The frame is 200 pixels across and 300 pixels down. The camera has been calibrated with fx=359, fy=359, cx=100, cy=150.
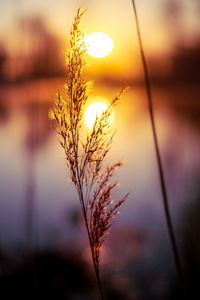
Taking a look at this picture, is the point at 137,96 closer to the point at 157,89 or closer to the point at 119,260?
the point at 157,89

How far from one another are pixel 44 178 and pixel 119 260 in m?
2.70

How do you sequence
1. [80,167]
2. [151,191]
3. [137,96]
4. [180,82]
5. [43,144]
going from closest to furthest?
[80,167]
[151,191]
[43,144]
[180,82]
[137,96]

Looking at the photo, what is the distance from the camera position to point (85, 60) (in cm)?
83

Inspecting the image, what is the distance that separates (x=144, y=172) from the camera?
5.60 m

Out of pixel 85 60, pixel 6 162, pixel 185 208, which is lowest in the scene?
pixel 185 208

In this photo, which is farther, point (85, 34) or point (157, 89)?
point (157, 89)

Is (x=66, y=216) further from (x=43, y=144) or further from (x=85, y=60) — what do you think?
(x=85, y=60)

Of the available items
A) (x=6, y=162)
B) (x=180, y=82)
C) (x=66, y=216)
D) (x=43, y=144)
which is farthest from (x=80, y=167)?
(x=180, y=82)

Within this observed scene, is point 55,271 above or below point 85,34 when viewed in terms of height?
below

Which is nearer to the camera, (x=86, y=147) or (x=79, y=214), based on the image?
(x=86, y=147)

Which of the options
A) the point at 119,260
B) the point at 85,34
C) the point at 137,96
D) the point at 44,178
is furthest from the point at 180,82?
the point at 85,34

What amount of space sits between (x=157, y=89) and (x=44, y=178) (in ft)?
19.9

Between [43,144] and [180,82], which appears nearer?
[43,144]

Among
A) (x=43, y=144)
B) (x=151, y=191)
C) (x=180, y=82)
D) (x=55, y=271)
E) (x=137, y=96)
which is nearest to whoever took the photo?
(x=55, y=271)
